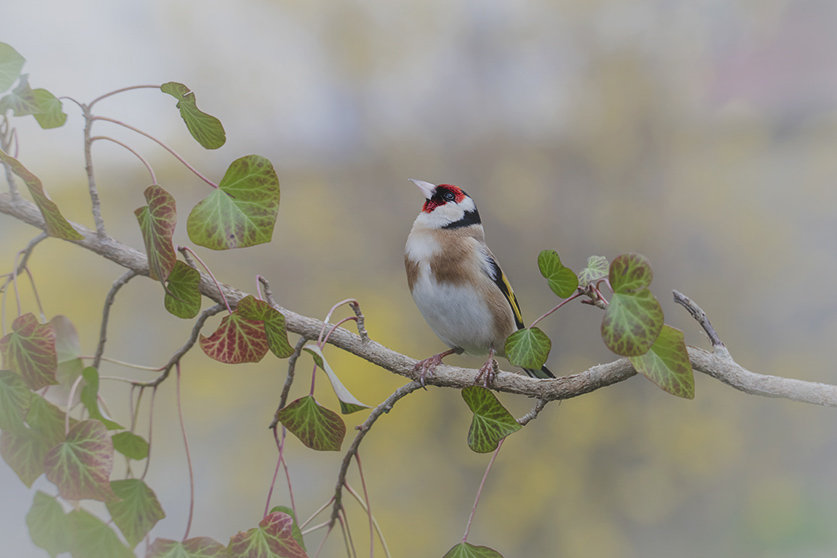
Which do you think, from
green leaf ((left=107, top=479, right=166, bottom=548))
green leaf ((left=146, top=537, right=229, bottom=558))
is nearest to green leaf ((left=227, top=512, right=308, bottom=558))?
green leaf ((left=146, top=537, right=229, bottom=558))

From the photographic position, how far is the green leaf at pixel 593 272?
55 centimetres

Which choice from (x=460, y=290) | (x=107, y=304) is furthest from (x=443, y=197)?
(x=107, y=304)

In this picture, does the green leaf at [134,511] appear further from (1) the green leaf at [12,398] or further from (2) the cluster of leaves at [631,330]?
(2) the cluster of leaves at [631,330]

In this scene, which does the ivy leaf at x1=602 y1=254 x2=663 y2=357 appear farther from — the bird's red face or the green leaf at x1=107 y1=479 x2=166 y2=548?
the bird's red face

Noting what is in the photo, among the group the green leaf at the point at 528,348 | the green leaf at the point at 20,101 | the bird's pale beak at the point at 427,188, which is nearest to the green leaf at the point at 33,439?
the green leaf at the point at 20,101

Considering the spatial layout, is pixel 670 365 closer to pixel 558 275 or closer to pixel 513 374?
pixel 558 275

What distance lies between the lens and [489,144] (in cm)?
300

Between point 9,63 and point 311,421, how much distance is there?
0.38m

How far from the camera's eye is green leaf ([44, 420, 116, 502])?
0.51 metres

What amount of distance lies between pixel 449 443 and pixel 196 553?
2.50 meters

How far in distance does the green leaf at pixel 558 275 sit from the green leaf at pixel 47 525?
0.45 meters

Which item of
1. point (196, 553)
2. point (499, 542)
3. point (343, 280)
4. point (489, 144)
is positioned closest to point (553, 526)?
point (499, 542)

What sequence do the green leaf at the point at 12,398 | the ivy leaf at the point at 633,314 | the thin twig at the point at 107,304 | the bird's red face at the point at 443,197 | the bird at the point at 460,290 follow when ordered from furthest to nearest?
the bird's red face at the point at 443,197 < the bird at the point at 460,290 < the thin twig at the point at 107,304 < the green leaf at the point at 12,398 < the ivy leaf at the point at 633,314

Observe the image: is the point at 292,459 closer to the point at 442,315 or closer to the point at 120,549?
the point at 442,315
